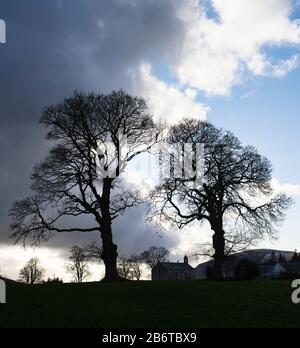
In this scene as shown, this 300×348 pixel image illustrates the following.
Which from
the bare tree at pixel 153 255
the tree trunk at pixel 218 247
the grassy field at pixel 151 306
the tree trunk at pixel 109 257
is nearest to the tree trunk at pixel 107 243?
the tree trunk at pixel 109 257

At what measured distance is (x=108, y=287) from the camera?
32938 mm

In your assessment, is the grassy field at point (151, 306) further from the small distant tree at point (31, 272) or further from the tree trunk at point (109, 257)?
the small distant tree at point (31, 272)

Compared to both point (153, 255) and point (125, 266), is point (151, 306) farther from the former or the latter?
point (153, 255)

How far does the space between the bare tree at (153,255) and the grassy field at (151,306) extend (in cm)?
10101

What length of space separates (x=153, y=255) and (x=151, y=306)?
11171 centimetres

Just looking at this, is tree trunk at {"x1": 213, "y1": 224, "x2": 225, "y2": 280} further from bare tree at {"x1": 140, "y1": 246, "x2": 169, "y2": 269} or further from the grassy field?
bare tree at {"x1": 140, "y1": 246, "x2": 169, "y2": 269}

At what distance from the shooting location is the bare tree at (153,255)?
134m

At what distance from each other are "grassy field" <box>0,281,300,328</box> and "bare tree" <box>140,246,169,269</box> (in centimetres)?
10101

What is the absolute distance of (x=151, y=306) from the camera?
999 inches

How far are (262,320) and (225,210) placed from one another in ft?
79.7

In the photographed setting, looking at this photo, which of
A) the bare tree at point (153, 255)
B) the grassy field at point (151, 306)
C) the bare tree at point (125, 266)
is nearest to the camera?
the grassy field at point (151, 306)

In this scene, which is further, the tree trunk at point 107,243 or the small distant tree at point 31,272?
the small distant tree at point 31,272

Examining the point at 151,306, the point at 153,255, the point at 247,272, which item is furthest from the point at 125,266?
the point at 151,306
